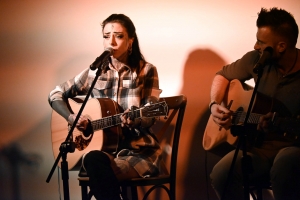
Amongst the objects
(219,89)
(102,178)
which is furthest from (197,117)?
(102,178)

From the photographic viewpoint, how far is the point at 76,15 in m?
2.93

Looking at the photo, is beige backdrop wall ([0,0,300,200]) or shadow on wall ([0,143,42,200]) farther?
shadow on wall ([0,143,42,200])

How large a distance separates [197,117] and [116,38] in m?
0.80

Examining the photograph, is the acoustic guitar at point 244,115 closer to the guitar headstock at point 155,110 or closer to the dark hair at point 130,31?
the guitar headstock at point 155,110

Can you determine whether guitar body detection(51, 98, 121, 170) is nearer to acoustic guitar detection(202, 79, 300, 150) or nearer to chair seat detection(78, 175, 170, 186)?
chair seat detection(78, 175, 170, 186)

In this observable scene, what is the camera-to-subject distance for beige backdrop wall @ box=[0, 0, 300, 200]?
2803 mm

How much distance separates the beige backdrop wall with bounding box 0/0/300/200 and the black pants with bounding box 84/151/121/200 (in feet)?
3.03

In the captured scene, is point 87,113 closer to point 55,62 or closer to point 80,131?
point 80,131

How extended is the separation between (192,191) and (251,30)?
1.09m

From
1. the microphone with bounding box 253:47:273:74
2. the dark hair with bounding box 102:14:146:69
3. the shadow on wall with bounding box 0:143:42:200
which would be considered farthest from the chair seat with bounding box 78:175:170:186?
the shadow on wall with bounding box 0:143:42:200

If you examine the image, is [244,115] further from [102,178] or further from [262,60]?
[102,178]

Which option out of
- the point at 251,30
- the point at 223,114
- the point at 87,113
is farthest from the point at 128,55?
the point at 251,30

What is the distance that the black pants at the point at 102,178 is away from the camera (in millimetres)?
1997

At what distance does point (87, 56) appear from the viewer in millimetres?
2928
